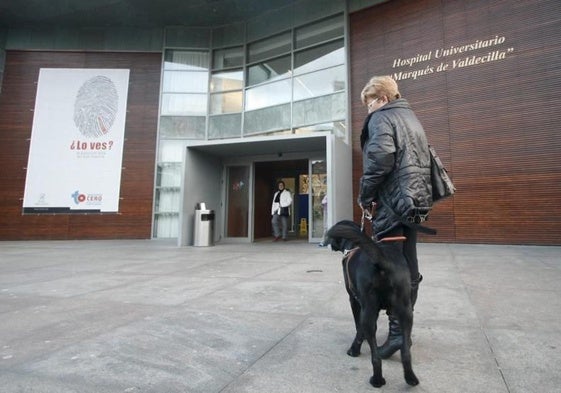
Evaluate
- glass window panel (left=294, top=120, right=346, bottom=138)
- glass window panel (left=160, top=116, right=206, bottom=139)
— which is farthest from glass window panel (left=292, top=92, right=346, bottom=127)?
glass window panel (left=160, top=116, right=206, bottom=139)

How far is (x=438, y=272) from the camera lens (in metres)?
5.40

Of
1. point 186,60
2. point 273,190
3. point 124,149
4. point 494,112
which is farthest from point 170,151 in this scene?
point 494,112

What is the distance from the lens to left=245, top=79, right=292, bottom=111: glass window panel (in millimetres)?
13070

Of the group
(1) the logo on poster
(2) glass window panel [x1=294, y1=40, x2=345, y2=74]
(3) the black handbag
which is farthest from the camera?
(1) the logo on poster

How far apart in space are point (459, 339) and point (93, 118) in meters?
15.0

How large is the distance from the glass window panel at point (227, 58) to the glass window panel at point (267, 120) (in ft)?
7.83

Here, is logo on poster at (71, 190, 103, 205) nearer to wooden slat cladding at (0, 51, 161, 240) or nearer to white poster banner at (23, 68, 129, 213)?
white poster banner at (23, 68, 129, 213)

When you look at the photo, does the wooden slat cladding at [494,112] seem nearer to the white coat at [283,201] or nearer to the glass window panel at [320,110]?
the glass window panel at [320,110]

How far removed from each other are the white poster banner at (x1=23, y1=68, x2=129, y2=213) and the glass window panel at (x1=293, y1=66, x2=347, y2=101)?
6948mm

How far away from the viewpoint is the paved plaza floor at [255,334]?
1987 millimetres

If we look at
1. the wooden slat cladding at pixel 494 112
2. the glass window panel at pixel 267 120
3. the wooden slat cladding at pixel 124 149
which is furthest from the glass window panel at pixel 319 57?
the wooden slat cladding at pixel 124 149

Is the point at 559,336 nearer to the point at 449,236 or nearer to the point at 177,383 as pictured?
the point at 177,383

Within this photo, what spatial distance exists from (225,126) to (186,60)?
332cm

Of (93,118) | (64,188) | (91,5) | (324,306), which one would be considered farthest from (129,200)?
(324,306)
